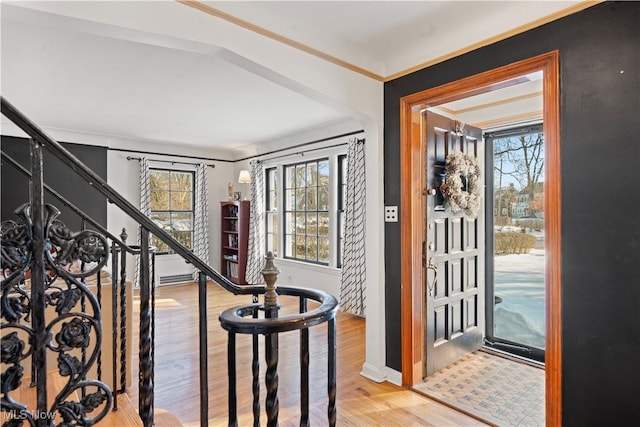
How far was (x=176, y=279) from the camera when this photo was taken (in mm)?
6859

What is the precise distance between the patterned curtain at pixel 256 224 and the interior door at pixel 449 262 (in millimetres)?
3940

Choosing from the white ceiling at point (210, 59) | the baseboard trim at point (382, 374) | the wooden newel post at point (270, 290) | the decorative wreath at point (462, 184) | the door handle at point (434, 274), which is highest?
the white ceiling at point (210, 59)

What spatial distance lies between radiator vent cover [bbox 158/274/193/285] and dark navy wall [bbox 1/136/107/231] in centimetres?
142

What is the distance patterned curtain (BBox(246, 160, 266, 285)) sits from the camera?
6.61 meters

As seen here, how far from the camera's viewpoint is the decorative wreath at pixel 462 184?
10.0ft

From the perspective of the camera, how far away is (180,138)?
620 cm

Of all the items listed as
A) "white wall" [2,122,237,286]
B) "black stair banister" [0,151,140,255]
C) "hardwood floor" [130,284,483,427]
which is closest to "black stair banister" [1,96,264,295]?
"black stair banister" [0,151,140,255]

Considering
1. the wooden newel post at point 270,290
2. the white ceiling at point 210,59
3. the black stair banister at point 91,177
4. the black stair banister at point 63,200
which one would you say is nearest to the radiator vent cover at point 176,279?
the white ceiling at point 210,59

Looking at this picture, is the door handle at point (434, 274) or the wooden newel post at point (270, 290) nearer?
the wooden newel post at point (270, 290)

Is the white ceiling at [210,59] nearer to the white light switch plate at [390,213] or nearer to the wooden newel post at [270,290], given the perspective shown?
the white light switch plate at [390,213]

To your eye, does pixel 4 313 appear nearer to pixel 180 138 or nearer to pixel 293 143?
pixel 293 143

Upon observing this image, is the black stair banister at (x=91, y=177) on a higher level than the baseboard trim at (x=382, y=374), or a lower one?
higher

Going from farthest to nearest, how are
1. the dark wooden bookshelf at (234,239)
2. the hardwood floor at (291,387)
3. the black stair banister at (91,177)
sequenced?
the dark wooden bookshelf at (234,239), the hardwood floor at (291,387), the black stair banister at (91,177)

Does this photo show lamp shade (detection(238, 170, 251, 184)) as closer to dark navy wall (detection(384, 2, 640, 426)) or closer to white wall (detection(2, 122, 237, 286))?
white wall (detection(2, 122, 237, 286))
